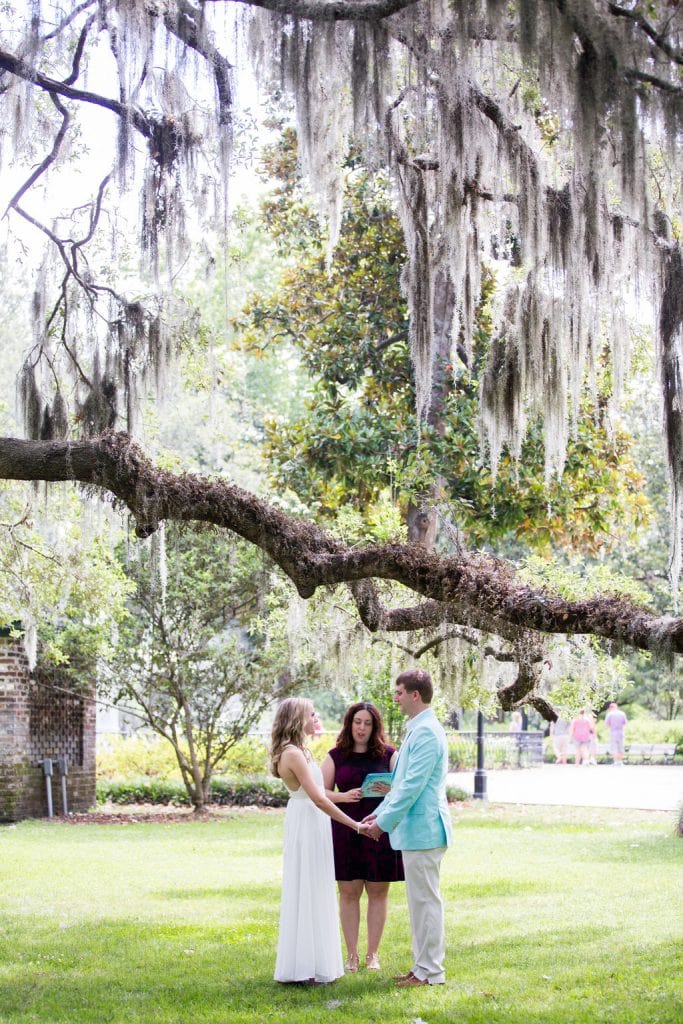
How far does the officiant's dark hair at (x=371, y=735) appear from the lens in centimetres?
655

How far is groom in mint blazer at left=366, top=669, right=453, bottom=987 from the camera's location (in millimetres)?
5938

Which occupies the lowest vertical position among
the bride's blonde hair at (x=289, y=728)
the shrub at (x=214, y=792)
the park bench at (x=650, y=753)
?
the park bench at (x=650, y=753)

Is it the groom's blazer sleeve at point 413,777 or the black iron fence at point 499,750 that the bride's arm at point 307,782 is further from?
the black iron fence at point 499,750

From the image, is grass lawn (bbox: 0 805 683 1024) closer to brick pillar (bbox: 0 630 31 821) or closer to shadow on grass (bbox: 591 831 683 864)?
shadow on grass (bbox: 591 831 683 864)

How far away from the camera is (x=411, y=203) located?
25.7 ft

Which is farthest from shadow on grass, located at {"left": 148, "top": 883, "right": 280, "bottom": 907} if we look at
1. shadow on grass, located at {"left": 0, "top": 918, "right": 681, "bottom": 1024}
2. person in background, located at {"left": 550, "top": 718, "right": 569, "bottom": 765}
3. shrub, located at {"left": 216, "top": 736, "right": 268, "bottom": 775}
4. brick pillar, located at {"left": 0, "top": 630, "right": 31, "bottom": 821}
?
person in background, located at {"left": 550, "top": 718, "right": 569, "bottom": 765}

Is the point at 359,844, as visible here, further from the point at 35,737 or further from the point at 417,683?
the point at 35,737

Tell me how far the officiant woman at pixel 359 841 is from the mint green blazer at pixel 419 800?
405 millimetres

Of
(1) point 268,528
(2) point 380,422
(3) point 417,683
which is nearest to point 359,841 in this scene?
(3) point 417,683

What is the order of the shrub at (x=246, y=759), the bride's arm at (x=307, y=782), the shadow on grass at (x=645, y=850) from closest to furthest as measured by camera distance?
the bride's arm at (x=307, y=782), the shadow on grass at (x=645, y=850), the shrub at (x=246, y=759)

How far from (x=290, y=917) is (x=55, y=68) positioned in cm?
610

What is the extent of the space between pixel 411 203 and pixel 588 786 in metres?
14.8

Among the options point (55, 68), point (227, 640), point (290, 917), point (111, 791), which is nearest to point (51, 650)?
point (227, 640)

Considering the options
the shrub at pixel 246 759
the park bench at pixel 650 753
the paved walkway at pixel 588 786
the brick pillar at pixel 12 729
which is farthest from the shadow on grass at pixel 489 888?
the park bench at pixel 650 753
